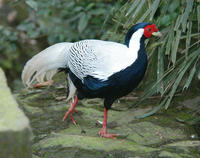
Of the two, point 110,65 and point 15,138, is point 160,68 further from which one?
point 15,138

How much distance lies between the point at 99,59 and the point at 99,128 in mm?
745

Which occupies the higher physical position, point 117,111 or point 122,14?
point 122,14

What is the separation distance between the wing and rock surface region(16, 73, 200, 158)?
537mm

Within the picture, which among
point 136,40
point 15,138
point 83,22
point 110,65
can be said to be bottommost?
point 15,138

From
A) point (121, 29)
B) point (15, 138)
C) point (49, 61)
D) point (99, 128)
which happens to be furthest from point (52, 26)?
point (15, 138)

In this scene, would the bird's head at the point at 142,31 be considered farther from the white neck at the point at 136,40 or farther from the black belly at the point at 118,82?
the black belly at the point at 118,82

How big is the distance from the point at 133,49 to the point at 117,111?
110 centimetres

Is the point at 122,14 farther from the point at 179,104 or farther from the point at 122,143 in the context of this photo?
the point at 122,143

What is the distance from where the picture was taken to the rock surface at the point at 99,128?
2783 mm

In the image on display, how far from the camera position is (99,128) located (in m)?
3.56

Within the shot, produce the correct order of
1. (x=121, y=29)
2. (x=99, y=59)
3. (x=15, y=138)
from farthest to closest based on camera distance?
(x=121, y=29)
(x=99, y=59)
(x=15, y=138)

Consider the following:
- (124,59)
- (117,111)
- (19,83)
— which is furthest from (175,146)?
(19,83)

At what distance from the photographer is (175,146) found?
2.93 m

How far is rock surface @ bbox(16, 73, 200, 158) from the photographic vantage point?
9.13 ft
